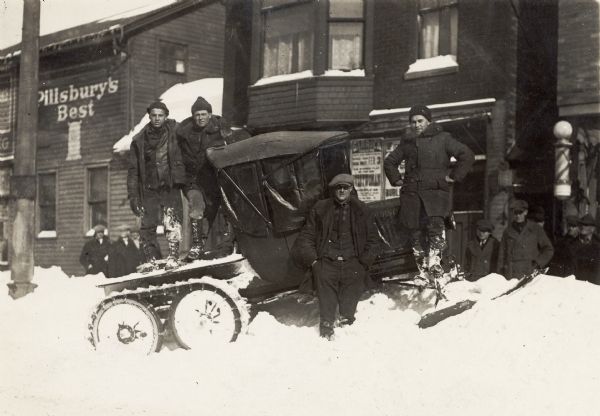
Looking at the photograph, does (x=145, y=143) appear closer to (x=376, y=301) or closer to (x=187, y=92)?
(x=376, y=301)

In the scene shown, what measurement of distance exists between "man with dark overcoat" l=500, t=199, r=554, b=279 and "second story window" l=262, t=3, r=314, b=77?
7.03m

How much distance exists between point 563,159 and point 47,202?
625 inches

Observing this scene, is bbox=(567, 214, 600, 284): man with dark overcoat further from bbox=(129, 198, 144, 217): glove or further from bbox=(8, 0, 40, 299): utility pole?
bbox=(8, 0, 40, 299): utility pole

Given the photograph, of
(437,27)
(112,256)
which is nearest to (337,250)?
(437,27)

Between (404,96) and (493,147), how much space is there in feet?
6.99

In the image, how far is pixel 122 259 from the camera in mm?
17062

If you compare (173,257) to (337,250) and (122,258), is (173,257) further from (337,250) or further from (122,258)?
(122,258)

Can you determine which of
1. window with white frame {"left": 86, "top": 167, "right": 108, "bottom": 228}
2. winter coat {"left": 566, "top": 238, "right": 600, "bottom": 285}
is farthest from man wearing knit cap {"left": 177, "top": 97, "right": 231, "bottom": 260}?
window with white frame {"left": 86, "top": 167, "right": 108, "bottom": 228}

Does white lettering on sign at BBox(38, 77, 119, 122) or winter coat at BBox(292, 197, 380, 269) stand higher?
white lettering on sign at BBox(38, 77, 119, 122)

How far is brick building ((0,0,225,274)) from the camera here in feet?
70.3

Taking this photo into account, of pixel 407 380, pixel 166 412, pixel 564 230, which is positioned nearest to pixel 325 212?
pixel 407 380

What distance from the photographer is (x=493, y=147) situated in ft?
45.9

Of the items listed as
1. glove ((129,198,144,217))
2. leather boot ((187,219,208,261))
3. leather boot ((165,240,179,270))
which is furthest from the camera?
glove ((129,198,144,217))

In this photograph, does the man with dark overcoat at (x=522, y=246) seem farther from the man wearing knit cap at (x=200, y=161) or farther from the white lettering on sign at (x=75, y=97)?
the white lettering on sign at (x=75, y=97)
